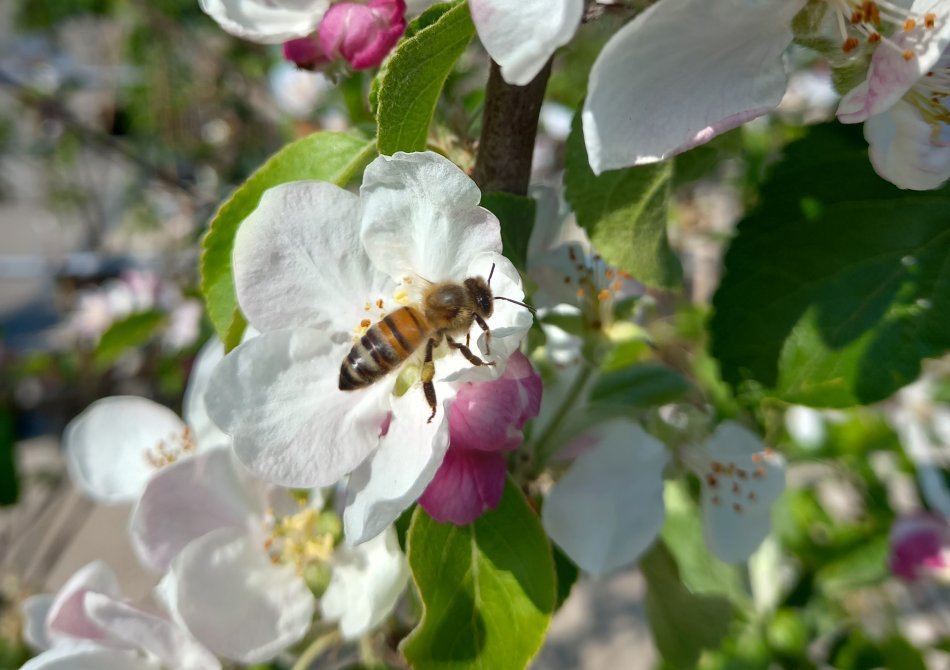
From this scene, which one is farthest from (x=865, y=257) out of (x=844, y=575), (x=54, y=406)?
(x=54, y=406)

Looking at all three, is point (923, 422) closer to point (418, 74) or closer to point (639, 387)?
point (639, 387)

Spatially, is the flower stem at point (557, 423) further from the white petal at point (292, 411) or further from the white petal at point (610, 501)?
the white petal at point (292, 411)

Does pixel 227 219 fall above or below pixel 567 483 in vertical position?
above

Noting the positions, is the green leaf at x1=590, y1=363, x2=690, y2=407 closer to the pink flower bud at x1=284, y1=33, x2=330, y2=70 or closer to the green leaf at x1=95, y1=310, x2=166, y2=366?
the pink flower bud at x1=284, y1=33, x2=330, y2=70

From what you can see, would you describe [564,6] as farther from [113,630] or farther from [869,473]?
[869,473]

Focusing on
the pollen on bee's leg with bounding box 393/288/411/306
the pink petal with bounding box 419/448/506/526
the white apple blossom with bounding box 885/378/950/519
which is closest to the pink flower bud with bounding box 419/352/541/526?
the pink petal with bounding box 419/448/506/526
